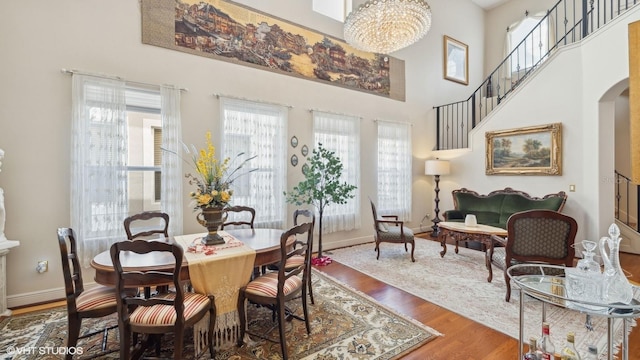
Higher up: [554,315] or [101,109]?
[101,109]

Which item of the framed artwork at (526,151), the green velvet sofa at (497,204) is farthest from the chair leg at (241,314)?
the framed artwork at (526,151)

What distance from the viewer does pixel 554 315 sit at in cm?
268

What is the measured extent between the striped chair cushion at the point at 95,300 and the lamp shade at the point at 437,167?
19.2 ft

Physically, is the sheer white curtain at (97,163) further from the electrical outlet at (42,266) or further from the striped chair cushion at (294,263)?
the striped chair cushion at (294,263)

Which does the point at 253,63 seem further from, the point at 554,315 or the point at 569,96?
the point at 569,96

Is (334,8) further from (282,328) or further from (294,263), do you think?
(282,328)

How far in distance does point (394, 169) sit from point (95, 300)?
5.31m

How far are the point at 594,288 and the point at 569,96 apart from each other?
4608 mm

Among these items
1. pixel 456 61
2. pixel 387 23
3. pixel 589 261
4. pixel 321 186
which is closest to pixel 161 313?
pixel 589 261

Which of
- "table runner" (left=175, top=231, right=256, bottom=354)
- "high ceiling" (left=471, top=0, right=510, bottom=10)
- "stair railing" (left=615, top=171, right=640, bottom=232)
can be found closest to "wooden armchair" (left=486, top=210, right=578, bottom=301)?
"table runner" (left=175, top=231, right=256, bottom=354)

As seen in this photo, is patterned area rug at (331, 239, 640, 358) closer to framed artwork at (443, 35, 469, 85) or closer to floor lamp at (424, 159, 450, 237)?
floor lamp at (424, 159, 450, 237)

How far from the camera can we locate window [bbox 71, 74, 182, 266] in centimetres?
315

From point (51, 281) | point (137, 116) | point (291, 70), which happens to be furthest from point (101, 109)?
point (291, 70)

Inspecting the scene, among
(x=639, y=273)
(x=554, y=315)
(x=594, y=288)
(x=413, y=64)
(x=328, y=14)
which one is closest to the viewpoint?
(x=594, y=288)
